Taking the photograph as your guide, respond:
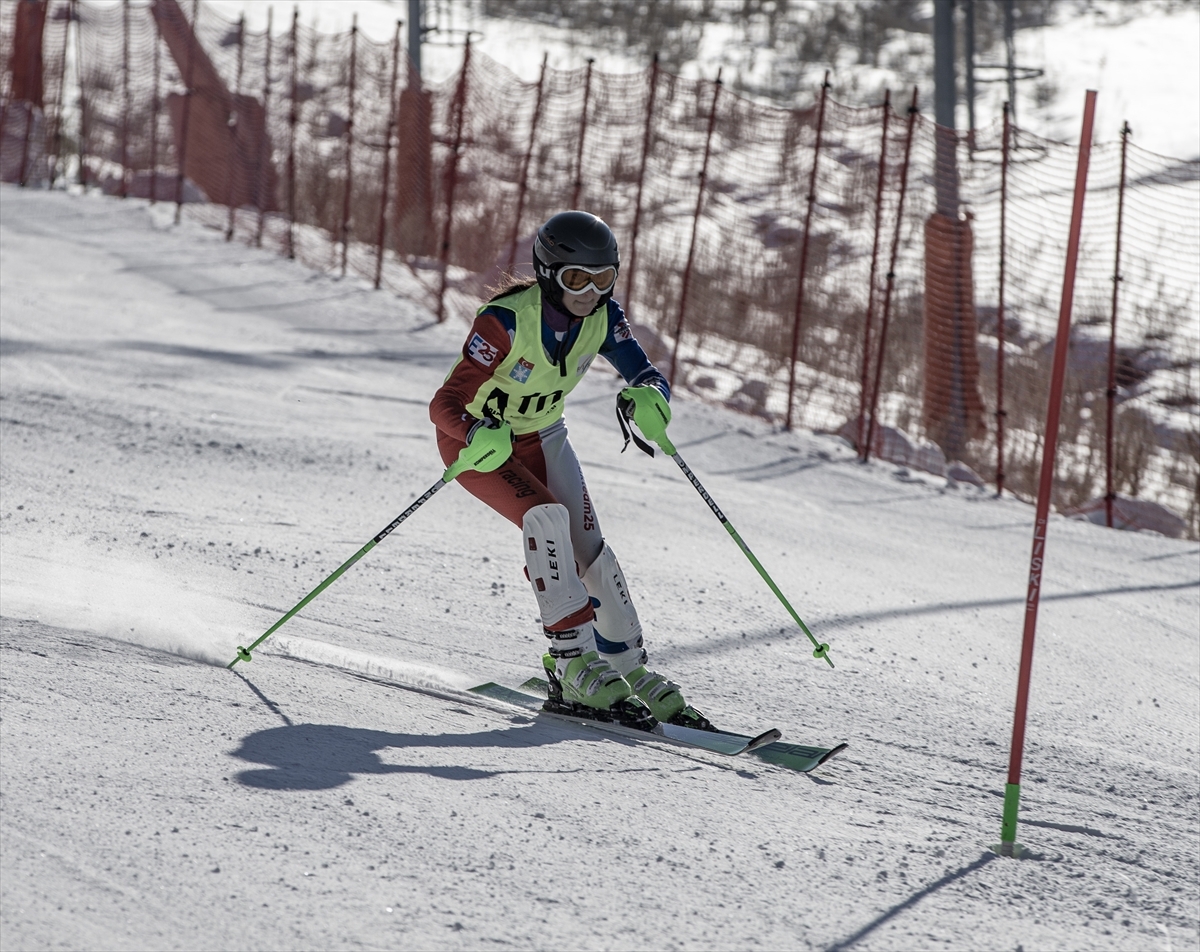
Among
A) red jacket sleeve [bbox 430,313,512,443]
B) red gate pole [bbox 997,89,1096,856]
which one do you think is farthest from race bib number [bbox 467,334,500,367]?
red gate pole [bbox 997,89,1096,856]

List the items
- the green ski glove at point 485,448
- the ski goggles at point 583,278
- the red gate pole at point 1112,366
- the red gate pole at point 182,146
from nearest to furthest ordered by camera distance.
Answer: the green ski glove at point 485,448 → the ski goggles at point 583,278 → the red gate pole at point 1112,366 → the red gate pole at point 182,146

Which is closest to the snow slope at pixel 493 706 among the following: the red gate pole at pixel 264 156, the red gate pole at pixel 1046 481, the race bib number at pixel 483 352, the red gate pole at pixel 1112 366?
the red gate pole at pixel 1046 481

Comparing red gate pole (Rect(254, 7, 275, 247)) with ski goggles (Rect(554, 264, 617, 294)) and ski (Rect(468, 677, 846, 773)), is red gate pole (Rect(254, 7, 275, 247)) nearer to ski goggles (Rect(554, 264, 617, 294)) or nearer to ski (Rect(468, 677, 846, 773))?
ski goggles (Rect(554, 264, 617, 294))

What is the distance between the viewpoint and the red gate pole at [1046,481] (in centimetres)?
358

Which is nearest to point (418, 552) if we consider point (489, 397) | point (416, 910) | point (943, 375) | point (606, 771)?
point (489, 397)

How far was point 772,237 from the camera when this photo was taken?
19078mm

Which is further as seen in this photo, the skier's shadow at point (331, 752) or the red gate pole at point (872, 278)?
the red gate pole at point (872, 278)

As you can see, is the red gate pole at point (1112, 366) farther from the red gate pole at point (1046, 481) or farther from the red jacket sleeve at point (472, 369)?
the red jacket sleeve at point (472, 369)

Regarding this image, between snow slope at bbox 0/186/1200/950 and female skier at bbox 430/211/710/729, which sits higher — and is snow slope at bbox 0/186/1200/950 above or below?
below

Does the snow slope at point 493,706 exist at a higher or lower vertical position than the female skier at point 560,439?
lower

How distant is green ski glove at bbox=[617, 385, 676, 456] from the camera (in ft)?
15.6

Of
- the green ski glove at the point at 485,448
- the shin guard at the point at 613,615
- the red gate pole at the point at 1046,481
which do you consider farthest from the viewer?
the shin guard at the point at 613,615

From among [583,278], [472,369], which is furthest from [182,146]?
[583,278]

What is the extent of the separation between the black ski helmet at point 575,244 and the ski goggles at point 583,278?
20 mm
